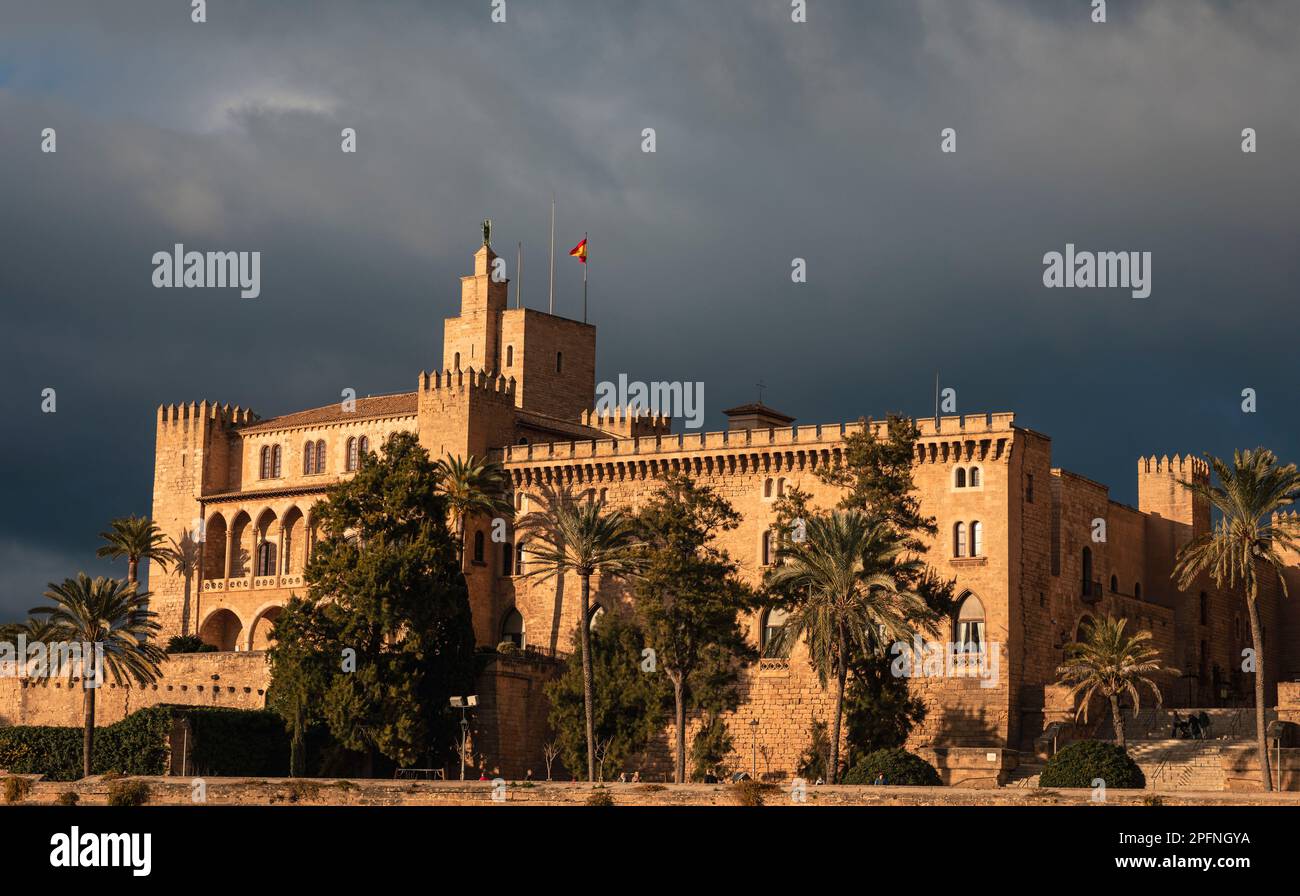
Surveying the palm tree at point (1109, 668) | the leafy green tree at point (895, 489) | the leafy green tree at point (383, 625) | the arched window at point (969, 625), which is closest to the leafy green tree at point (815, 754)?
the arched window at point (969, 625)

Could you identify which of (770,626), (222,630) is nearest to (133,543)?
(222,630)

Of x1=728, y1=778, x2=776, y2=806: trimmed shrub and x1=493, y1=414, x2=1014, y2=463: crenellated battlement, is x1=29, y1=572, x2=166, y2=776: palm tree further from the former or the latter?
x1=728, y1=778, x2=776, y2=806: trimmed shrub

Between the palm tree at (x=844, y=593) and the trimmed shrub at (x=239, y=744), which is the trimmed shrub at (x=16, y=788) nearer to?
the trimmed shrub at (x=239, y=744)

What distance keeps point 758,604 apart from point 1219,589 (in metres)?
20.4

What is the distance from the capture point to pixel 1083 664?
233ft

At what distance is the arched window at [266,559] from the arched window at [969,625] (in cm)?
2618

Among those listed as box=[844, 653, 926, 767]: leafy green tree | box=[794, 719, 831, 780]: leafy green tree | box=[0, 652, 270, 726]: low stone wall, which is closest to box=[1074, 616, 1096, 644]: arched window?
box=[844, 653, 926, 767]: leafy green tree

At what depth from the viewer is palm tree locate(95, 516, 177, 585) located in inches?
3396

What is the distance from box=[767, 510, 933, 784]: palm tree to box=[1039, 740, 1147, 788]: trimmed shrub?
599 centimetres

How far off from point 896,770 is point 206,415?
35.8m

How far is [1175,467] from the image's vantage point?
83.6 m

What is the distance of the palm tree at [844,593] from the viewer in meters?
66.6

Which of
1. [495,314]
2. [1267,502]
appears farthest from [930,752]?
[495,314]
